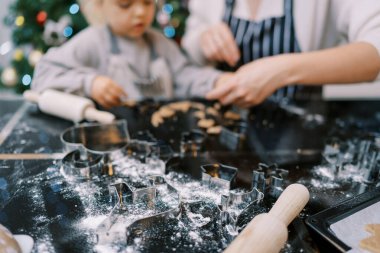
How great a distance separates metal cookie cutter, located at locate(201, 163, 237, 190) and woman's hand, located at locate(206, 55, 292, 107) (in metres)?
0.27

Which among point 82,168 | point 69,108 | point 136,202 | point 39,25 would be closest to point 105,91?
point 69,108

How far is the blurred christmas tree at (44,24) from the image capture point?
67.3 inches

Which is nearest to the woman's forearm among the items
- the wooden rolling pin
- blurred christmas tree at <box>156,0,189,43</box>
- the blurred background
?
the wooden rolling pin

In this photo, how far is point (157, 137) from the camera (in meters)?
0.83

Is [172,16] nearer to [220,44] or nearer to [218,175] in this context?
[220,44]

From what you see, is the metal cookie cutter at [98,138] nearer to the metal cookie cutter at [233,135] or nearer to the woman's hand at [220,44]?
the metal cookie cutter at [233,135]

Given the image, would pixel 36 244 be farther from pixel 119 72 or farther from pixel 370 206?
pixel 119 72

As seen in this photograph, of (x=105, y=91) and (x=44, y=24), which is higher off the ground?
(x=44, y=24)

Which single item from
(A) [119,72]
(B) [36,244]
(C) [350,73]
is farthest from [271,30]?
(B) [36,244]

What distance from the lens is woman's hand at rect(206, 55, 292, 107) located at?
0.82m

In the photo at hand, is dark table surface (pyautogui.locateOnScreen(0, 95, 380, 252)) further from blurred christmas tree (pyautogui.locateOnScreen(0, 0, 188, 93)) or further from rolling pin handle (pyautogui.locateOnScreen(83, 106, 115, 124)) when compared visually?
blurred christmas tree (pyautogui.locateOnScreen(0, 0, 188, 93))

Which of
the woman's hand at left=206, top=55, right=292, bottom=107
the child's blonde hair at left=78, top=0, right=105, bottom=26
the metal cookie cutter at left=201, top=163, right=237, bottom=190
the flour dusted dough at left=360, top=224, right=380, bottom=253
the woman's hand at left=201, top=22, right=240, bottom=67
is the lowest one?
the flour dusted dough at left=360, top=224, right=380, bottom=253

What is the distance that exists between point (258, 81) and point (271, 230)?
0.49m

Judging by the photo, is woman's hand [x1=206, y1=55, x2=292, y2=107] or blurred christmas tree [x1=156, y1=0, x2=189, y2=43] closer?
woman's hand [x1=206, y1=55, x2=292, y2=107]
